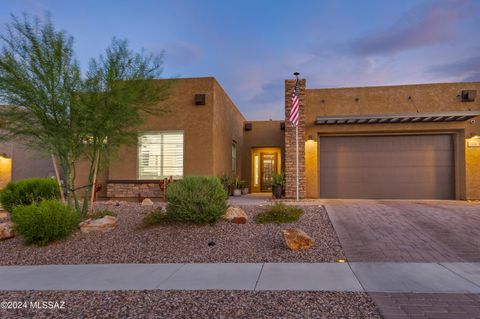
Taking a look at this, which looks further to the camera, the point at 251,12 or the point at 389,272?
the point at 251,12

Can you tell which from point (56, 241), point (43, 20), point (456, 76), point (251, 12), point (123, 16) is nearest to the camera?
point (56, 241)

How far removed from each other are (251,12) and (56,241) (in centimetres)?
1121

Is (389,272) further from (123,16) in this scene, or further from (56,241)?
(123,16)

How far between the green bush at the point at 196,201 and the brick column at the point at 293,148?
20.3 ft

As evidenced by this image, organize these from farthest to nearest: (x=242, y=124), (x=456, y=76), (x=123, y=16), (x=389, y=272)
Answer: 1. (x=242, y=124)
2. (x=456, y=76)
3. (x=123, y=16)
4. (x=389, y=272)

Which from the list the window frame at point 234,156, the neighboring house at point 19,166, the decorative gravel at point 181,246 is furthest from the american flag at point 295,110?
the neighboring house at point 19,166

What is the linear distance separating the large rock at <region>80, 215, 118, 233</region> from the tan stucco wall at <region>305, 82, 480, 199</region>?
28.6 feet

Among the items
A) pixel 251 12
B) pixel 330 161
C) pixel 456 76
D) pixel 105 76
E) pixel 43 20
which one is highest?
pixel 251 12

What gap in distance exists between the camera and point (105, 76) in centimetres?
878

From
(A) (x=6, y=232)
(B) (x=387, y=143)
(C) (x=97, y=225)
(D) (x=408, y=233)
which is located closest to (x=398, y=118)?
(B) (x=387, y=143)

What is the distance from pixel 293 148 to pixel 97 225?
27.7ft

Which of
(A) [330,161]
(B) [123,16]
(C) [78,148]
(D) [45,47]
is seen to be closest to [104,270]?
(C) [78,148]

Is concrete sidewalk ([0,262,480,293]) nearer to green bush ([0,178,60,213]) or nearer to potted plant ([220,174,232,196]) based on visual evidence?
green bush ([0,178,60,213])

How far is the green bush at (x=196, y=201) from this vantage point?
317 inches
